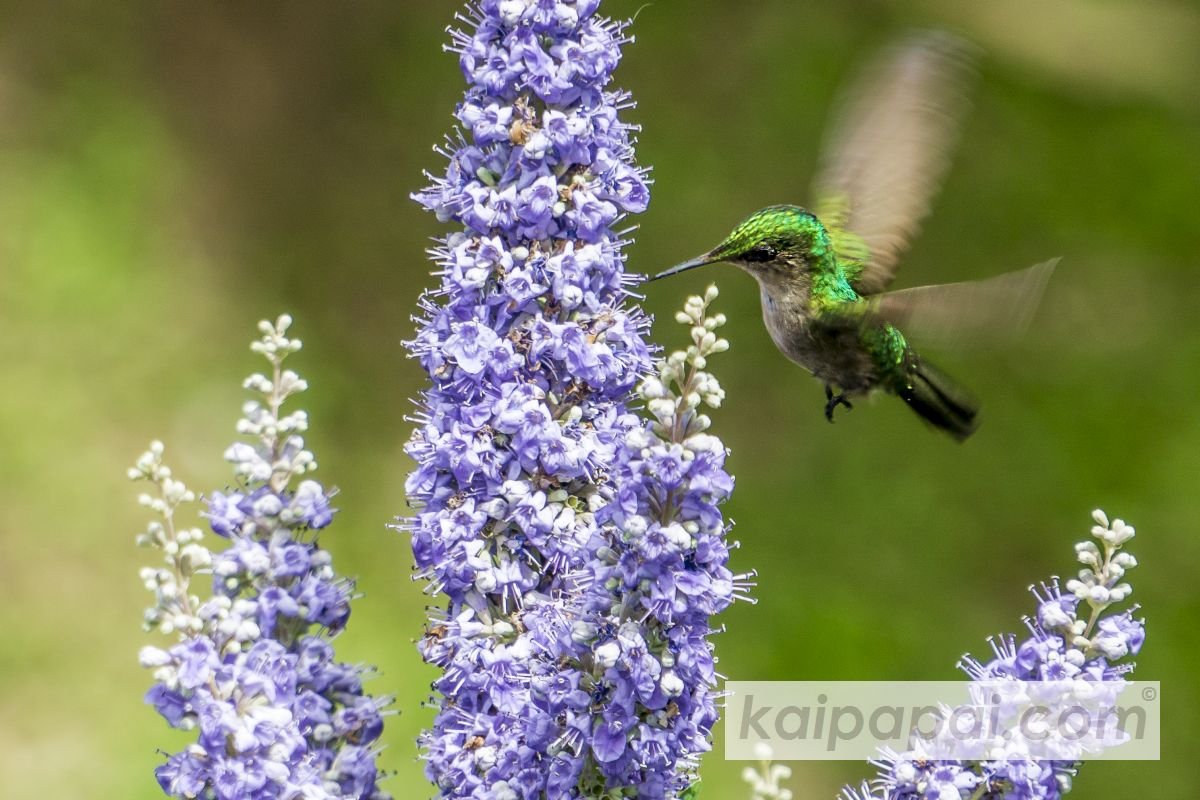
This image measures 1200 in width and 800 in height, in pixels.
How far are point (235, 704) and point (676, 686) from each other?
22.7 inches

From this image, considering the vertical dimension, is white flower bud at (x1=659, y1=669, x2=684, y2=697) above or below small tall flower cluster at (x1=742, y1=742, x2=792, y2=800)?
above

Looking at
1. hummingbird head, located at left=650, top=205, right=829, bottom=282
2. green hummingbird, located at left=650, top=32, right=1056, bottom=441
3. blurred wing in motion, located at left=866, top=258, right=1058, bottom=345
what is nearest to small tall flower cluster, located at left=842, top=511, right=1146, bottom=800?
blurred wing in motion, located at left=866, top=258, right=1058, bottom=345

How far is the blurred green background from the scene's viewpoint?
6090mm

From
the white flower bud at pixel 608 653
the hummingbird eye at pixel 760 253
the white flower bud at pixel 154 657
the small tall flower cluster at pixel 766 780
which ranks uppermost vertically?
the hummingbird eye at pixel 760 253

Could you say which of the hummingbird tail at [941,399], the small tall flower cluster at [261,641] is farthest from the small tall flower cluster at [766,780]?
the hummingbird tail at [941,399]

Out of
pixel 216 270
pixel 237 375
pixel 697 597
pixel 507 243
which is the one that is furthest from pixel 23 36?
pixel 697 597

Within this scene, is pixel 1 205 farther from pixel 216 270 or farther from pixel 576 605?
pixel 576 605

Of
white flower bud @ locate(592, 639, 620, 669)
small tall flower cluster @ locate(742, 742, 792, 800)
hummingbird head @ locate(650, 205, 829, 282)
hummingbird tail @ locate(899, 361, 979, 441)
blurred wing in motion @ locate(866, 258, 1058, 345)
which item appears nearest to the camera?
small tall flower cluster @ locate(742, 742, 792, 800)

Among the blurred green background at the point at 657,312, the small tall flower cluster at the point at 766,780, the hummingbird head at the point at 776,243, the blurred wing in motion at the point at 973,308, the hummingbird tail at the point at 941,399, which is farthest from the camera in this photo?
the blurred green background at the point at 657,312

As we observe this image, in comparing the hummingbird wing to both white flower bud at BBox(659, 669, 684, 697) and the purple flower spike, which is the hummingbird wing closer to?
the purple flower spike

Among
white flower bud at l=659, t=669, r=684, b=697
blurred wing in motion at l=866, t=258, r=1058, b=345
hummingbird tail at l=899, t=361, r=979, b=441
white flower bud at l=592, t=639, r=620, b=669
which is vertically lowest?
white flower bud at l=659, t=669, r=684, b=697

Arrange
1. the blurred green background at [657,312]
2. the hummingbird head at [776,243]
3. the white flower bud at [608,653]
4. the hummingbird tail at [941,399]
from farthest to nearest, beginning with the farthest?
the blurred green background at [657,312]
the hummingbird tail at [941,399]
the hummingbird head at [776,243]
the white flower bud at [608,653]

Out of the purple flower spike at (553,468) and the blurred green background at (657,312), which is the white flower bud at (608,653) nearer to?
the purple flower spike at (553,468)

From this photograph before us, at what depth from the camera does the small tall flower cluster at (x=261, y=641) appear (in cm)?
183
